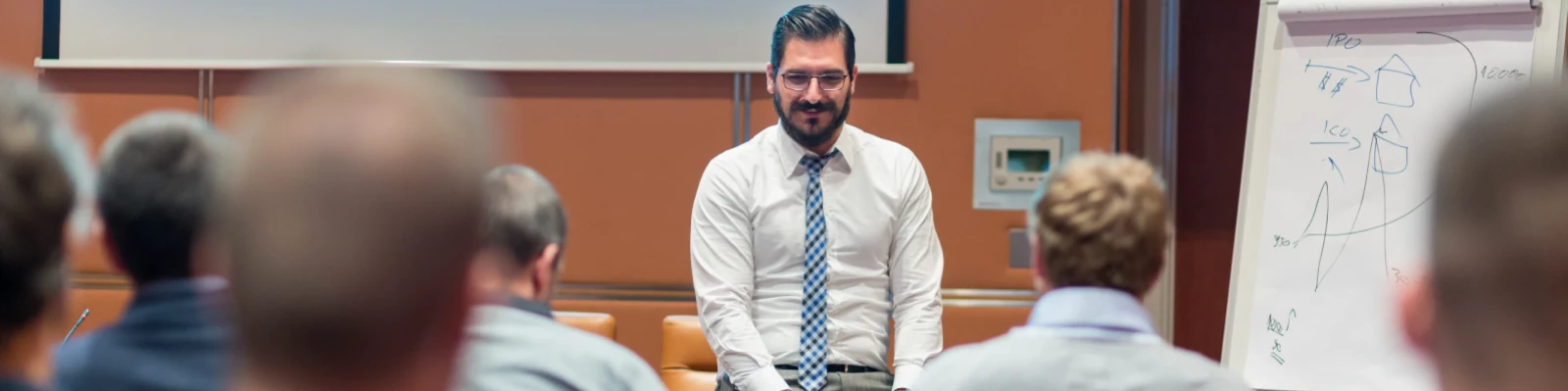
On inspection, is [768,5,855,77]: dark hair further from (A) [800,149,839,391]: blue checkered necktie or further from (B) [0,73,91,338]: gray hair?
(B) [0,73,91,338]: gray hair

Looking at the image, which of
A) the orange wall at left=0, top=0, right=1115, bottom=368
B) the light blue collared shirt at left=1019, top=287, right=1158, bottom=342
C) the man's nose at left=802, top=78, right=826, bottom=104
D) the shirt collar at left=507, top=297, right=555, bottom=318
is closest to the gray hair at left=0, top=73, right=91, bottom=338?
the shirt collar at left=507, top=297, right=555, bottom=318

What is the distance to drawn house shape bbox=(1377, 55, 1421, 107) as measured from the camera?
2457 millimetres

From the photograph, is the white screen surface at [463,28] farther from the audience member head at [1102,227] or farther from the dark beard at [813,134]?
the audience member head at [1102,227]

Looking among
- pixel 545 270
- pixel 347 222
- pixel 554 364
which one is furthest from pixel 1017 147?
pixel 347 222

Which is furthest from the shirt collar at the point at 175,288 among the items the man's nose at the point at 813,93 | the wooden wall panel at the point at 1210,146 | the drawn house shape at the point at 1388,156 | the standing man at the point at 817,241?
the wooden wall panel at the point at 1210,146

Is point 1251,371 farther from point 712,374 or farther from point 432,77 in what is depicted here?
point 432,77

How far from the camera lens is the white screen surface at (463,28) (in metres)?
3.46

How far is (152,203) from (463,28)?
2.62m

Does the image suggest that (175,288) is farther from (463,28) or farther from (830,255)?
(463,28)

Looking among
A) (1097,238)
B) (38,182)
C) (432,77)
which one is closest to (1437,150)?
(432,77)

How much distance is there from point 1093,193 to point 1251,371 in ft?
4.41

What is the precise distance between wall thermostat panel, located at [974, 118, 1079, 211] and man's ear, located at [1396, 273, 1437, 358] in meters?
2.63

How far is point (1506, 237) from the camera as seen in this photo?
64cm

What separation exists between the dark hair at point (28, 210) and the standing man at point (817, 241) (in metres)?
1.66
